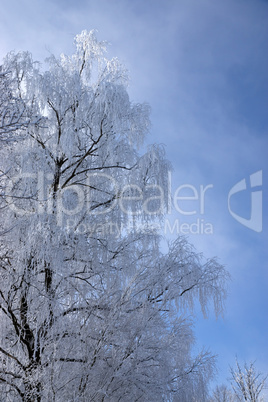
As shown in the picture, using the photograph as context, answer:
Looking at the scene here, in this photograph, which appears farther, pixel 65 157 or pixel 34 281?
pixel 65 157

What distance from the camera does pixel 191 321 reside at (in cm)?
618

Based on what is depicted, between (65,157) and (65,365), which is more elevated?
(65,157)

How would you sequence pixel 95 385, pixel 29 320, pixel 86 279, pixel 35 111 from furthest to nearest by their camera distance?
pixel 35 111 → pixel 86 279 → pixel 29 320 → pixel 95 385

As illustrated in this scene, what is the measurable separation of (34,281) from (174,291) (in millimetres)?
1946

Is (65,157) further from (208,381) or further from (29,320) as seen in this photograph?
(208,381)

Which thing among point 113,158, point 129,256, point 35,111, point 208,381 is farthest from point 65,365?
point 35,111

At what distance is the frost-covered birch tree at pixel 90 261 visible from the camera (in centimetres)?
400

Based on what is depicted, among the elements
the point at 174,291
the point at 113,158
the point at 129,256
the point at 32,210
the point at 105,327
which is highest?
the point at 113,158

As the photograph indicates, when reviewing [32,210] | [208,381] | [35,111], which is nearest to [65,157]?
[35,111]

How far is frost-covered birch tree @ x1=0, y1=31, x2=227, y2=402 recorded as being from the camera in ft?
13.1

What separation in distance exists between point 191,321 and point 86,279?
208cm

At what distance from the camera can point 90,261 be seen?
5.35 m

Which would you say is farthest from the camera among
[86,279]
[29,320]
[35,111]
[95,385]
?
[35,111]

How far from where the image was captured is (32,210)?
5.07m
